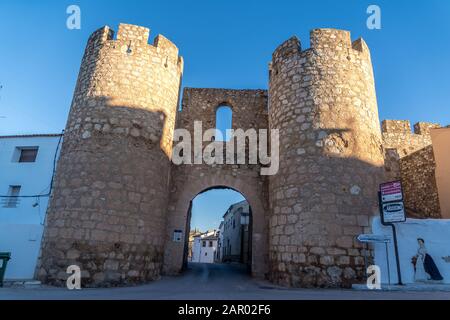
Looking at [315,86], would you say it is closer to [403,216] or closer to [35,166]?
[403,216]

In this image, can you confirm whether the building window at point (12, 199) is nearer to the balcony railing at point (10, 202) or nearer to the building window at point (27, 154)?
the balcony railing at point (10, 202)

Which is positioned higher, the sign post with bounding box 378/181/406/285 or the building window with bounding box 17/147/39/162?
the building window with bounding box 17/147/39/162

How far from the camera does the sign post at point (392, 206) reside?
231 inches

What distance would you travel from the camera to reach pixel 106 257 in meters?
6.40

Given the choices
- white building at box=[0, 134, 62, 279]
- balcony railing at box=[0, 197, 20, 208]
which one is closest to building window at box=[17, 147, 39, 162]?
white building at box=[0, 134, 62, 279]

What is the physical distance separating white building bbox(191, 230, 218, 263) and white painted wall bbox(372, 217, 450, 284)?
37509 millimetres

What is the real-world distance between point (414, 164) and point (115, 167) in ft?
40.6

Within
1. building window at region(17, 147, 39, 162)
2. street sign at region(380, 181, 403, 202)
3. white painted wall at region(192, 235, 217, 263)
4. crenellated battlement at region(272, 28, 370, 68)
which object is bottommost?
white painted wall at region(192, 235, 217, 263)

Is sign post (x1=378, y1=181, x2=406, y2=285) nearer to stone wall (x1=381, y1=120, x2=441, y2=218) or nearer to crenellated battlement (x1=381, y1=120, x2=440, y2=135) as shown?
stone wall (x1=381, y1=120, x2=441, y2=218)

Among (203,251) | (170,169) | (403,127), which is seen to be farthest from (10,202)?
(203,251)

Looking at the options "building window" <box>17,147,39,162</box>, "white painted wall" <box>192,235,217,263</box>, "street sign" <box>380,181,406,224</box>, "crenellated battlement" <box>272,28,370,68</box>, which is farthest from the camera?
"white painted wall" <box>192,235,217,263</box>

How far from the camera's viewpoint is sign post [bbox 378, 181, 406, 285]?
19.3 feet

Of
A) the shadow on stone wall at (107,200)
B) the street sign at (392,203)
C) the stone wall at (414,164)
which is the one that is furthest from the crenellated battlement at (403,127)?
the shadow on stone wall at (107,200)
